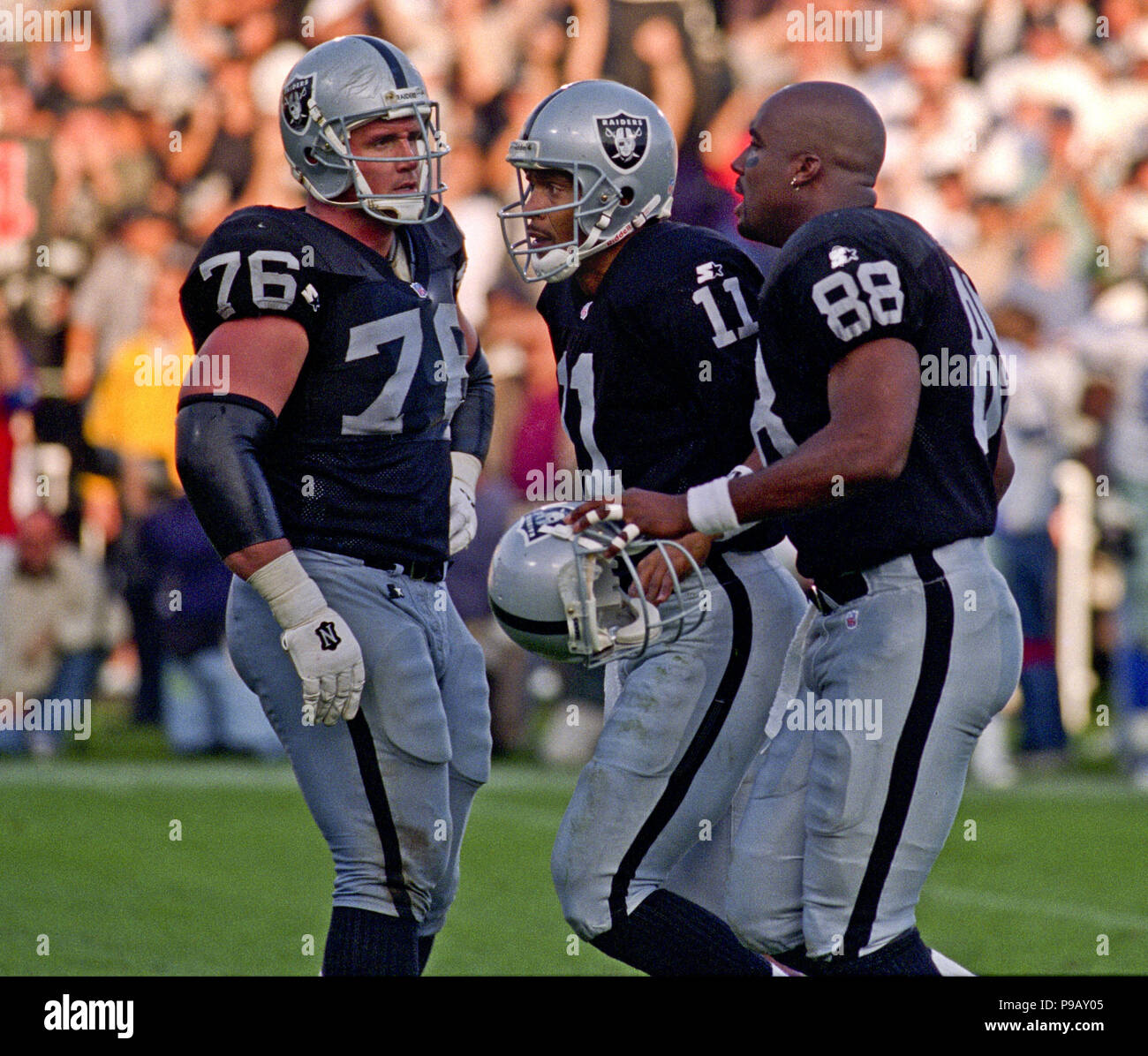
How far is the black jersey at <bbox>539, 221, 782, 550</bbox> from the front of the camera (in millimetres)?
3541

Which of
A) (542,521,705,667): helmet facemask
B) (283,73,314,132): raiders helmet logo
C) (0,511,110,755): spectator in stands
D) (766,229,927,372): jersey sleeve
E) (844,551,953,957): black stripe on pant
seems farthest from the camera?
(0,511,110,755): spectator in stands

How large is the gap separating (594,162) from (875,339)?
86cm

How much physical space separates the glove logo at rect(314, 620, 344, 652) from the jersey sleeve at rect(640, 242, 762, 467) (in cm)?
84

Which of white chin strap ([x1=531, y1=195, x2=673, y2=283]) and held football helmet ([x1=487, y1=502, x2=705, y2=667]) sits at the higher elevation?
white chin strap ([x1=531, y1=195, x2=673, y2=283])

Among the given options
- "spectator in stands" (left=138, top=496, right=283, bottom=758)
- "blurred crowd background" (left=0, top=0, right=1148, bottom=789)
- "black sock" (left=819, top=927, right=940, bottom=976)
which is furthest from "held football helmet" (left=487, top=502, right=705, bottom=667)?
"spectator in stands" (left=138, top=496, right=283, bottom=758)

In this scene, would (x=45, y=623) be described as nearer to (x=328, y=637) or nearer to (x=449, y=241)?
(x=449, y=241)

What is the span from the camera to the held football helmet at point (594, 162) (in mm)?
3672

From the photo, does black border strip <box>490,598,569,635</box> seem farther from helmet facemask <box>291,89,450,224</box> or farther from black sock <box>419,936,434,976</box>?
helmet facemask <box>291,89,450,224</box>

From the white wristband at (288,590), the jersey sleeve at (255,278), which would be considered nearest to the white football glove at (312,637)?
the white wristband at (288,590)

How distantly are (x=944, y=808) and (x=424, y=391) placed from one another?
130 cm

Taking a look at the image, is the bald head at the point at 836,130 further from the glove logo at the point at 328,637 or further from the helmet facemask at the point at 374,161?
the glove logo at the point at 328,637

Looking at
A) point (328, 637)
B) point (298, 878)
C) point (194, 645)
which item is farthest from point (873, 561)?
point (194, 645)

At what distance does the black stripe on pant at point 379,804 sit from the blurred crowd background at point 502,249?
438 cm

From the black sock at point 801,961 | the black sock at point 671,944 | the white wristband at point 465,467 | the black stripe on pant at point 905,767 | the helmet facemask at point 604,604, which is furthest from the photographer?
the white wristband at point 465,467
